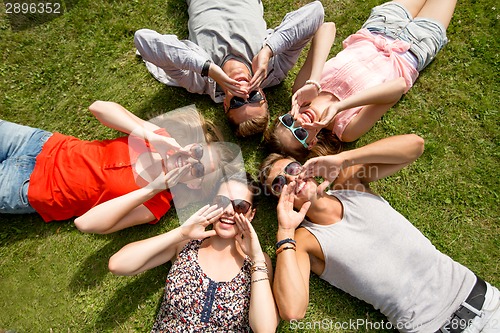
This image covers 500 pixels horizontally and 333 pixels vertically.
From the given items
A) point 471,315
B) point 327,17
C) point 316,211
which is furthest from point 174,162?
point 471,315

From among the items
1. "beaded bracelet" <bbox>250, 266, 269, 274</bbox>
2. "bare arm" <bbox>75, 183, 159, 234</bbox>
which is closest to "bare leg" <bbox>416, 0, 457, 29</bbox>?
"beaded bracelet" <bbox>250, 266, 269, 274</bbox>

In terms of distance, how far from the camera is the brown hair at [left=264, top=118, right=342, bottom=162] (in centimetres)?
427

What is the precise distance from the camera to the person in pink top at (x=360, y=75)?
4215mm

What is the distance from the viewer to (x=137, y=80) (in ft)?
17.1

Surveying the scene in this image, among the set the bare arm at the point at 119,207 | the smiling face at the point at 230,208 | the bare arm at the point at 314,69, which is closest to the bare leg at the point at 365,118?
the bare arm at the point at 314,69

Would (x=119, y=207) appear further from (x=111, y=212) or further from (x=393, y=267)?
(x=393, y=267)

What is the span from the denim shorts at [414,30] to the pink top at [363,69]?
12 centimetres

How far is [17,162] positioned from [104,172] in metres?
1.07

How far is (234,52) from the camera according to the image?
182 inches

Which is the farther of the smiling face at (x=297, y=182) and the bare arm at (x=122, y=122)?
the bare arm at (x=122, y=122)

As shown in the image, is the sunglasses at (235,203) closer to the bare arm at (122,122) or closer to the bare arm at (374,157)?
the bare arm at (374,157)

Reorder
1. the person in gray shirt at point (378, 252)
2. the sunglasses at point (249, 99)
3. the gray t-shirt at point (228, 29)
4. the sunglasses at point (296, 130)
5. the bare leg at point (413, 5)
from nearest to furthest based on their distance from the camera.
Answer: the person in gray shirt at point (378, 252) < the sunglasses at point (296, 130) < the sunglasses at point (249, 99) < the gray t-shirt at point (228, 29) < the bare leg at point (413, 5)

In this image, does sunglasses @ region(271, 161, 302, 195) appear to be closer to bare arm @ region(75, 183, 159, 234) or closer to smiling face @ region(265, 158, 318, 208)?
smiling face @ region(265, 158, 318, 208)

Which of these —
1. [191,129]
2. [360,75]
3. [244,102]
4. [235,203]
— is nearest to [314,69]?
[360,75]
